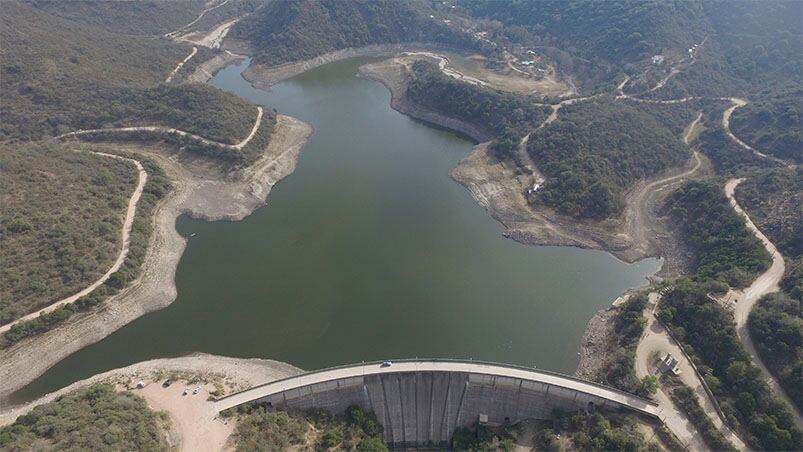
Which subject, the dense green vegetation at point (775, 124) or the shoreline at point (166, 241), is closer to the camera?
the shoreline at point (166, 241)

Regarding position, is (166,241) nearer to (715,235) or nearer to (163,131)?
(163,131)

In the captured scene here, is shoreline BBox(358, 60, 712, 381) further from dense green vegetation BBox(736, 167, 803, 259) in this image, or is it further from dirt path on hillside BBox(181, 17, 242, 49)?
dirt path on hillside BBox(181, 17, 242, 49)

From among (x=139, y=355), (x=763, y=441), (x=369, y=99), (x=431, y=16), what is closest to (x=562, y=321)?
(x=763, y=441)

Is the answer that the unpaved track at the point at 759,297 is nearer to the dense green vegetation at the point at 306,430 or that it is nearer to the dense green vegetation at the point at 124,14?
the dense green vegetation at the point at 306,430

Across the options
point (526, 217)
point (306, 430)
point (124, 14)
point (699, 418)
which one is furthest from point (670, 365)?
point (124, 14)

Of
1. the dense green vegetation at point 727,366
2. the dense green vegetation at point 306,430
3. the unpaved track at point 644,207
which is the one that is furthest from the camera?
the unpaved track at point 644,207

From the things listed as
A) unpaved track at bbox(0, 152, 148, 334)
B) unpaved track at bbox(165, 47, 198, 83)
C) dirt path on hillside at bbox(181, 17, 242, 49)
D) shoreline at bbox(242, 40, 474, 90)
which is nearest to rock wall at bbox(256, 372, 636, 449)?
unpaved track at bbox(0, 152, 148, 334)

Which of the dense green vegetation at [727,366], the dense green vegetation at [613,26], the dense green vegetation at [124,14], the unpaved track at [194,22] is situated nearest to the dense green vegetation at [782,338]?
the dense green vegetation at [727,366]
